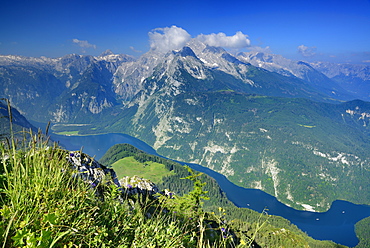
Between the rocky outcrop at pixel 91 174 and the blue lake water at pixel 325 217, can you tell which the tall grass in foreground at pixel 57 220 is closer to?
the rocky outcrop at pixel 91 174

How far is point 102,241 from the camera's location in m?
3.14

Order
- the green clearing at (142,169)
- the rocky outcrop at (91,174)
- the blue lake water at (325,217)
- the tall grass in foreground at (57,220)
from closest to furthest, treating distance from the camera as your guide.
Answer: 1. the tall grass in foreground at (57,220)
2. the rocky outcrop at (91,174)
3. the blue lake water at (325,217)
4. the green clearing at (142,169)

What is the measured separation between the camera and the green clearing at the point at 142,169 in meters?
178

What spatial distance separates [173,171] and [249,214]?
80.1 metres

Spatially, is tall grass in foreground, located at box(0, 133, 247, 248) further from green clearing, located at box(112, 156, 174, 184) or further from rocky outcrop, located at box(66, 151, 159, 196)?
green clearing, located at box(112, 156, 174, 184)

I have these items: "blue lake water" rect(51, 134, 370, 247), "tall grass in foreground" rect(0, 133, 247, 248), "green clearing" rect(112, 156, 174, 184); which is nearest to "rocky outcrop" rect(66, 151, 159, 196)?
"tall grass in foreground" rect(0, 133, 247, 248)

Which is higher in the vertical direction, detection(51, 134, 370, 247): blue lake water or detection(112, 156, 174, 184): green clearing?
detection(51, 134, 370, 247): blue lake water

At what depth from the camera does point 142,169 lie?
189000 mm

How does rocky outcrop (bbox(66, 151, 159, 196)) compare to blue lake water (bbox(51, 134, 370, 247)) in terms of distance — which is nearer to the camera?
rocky outcrop (bbox(66, 151, 159, 196))

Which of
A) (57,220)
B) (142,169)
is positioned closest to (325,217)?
(142,169)

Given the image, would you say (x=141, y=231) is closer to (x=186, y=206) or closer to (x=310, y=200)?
(x=186, y=206)

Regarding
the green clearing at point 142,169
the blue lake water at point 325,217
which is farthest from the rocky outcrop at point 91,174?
the green clearing at point 142,169

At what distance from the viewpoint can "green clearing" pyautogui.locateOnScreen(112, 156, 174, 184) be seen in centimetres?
17812

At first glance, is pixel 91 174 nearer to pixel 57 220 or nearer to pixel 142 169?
pixel 57 220
